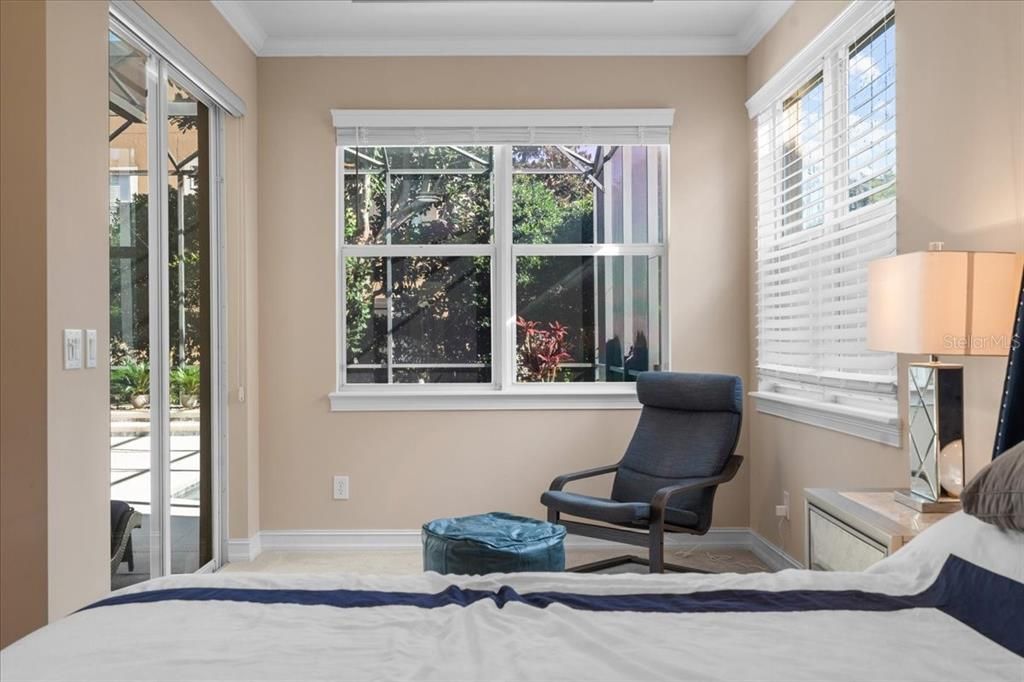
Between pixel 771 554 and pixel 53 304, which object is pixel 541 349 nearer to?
pixel 771 554

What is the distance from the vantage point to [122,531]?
297 cm

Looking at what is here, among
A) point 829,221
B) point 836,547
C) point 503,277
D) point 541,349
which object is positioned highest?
point 829,221

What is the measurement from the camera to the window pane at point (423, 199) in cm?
439

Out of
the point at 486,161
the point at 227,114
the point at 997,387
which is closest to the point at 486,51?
the point at 486,161

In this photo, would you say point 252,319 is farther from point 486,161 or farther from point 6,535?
point 6,535

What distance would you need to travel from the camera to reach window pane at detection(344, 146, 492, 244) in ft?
14.4

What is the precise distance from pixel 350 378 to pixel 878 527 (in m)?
3.04

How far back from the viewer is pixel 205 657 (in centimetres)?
116

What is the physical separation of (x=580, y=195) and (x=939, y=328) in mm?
2641

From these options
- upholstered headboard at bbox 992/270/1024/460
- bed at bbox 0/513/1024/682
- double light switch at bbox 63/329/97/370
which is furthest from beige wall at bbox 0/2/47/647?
upholstered headboard at bbox 992/270/1024/460

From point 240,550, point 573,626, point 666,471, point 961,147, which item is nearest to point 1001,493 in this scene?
point 573,626

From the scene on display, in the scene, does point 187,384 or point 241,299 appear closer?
point 187,384

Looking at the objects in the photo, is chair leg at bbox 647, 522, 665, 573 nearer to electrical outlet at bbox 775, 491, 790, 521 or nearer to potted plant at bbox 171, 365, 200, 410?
electrical outlet at bbox 775, 491, 790, 521

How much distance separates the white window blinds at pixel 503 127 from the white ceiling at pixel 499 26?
334mm
